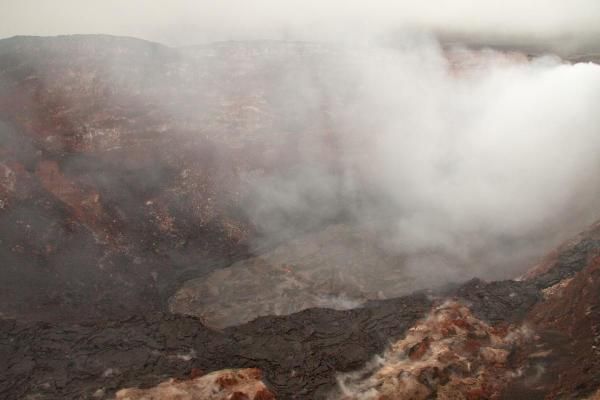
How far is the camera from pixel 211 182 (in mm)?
26312

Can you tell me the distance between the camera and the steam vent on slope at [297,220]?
1520cm

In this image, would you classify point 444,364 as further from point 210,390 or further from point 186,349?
point 186,349

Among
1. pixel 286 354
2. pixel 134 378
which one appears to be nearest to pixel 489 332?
pixel 286 354

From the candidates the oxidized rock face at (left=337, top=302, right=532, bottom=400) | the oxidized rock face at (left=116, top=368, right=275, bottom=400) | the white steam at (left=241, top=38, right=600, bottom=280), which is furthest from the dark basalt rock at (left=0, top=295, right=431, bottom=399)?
the white steam at (left=241, top=38, right=600, bottom=280)

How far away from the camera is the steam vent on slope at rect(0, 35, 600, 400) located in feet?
49.9

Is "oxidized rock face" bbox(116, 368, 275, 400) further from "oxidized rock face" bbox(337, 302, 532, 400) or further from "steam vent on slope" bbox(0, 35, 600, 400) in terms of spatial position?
"oxidized rock face" bbox(337, 302, 532, 400)

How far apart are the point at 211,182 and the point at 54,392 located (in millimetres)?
13392

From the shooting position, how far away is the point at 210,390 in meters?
14.2

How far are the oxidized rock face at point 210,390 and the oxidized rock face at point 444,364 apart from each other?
2389 millimetres

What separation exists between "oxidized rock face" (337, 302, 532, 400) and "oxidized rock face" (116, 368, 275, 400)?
2389mm

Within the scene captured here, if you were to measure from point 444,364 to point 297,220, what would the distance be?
1336 cm

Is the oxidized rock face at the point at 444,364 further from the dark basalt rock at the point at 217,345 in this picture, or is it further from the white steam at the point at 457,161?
the white steam at the point at 457,161

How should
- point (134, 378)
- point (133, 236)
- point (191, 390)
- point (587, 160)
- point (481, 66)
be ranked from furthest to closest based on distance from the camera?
point (481, 66) → point (587, 160) → point (133, 236) → point (134, 378) → point (191, 390)

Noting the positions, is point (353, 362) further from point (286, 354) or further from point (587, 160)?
point (587, 160)
